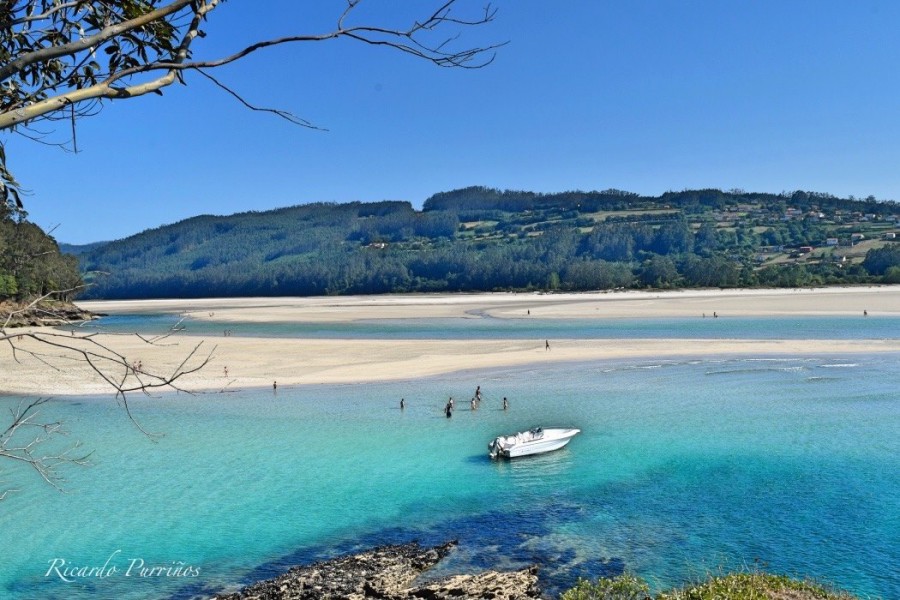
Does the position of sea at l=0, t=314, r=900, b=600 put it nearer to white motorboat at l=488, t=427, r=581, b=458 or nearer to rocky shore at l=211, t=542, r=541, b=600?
white motorboat at l=488, t=427, r=581, b=458

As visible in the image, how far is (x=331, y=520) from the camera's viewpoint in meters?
15.7

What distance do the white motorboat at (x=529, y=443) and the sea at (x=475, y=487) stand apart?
1.01 feet

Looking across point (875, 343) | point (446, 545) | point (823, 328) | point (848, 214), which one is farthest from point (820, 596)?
point (848, 214)

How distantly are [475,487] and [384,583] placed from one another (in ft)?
20.5

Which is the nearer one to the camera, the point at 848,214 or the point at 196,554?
the point at 196,554

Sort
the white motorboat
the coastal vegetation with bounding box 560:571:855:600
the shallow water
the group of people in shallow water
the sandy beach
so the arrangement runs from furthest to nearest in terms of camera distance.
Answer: the shallow water
the sandy beach
the group of people in shallow water
the white motorboat
the coastal vegetation with bounding box 560:571:855:600

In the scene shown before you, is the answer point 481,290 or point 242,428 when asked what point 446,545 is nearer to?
point 242,428

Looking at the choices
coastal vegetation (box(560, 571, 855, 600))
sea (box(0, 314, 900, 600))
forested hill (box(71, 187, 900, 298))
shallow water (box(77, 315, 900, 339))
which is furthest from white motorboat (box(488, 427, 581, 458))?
forested hill (box(71, 187, 900, 298))

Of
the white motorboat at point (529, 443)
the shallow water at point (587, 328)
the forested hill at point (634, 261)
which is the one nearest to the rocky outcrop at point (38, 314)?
the white motorboat at point (529, 443)

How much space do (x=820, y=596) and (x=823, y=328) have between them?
1982 inches

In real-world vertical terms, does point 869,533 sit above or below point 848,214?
below

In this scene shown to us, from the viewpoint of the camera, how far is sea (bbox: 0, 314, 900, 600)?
43.0ft

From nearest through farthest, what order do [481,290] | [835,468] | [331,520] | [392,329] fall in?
[331,520], [835,468], [392,329], [481,290]

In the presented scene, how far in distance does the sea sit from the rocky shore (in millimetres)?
498
